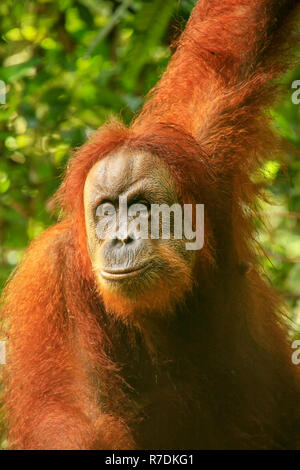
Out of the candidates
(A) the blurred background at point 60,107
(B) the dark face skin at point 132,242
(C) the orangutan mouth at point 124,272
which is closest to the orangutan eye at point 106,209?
(B) the dark face skin at point 132,242

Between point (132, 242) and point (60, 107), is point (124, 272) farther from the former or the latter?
point (60, 107)

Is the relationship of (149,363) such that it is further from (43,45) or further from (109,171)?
(43,45)

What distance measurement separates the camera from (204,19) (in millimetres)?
4078

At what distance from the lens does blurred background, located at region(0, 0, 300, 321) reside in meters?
4.77

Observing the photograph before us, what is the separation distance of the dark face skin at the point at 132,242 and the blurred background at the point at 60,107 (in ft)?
3.83

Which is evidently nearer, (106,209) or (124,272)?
(124,272)

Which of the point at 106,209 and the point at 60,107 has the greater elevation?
the point at 60,107

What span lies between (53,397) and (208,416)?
84 centimetres

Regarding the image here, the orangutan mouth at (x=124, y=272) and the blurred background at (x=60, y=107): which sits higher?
the blurred background at (x=60, y=107)

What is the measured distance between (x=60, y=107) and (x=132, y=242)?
218 cm

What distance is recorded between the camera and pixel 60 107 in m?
5.12

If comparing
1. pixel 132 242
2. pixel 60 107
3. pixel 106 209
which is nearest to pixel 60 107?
pixel 60 107

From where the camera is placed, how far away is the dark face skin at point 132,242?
10.7ft

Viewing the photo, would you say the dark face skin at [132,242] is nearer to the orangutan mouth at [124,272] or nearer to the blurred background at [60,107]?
the orangutan mouth at [124,272]
